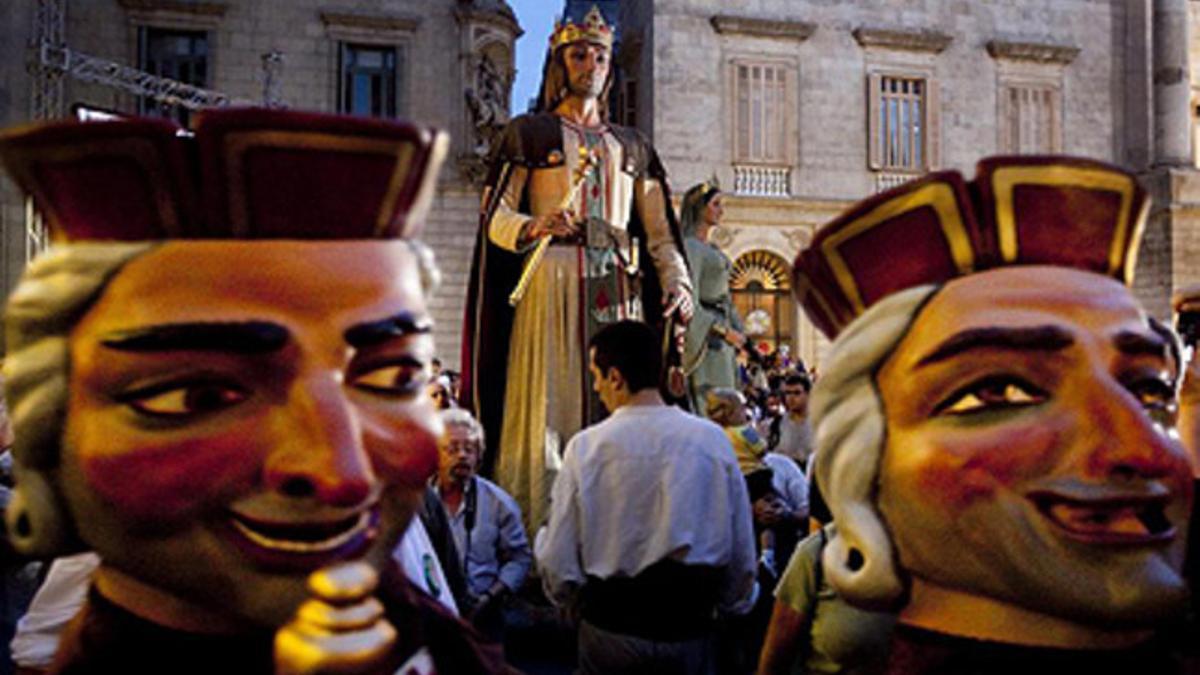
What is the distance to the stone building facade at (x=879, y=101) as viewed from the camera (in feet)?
69.2

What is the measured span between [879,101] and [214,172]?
21570mm

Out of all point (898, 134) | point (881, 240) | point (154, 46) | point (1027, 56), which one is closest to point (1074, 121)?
point (1027, 56)

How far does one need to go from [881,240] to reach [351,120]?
0.87 meters

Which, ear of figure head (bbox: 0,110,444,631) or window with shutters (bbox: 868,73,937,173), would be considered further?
window with shutters (bbox: 868,73,937,173)

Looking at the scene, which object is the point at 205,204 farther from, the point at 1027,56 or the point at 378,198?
the point at 1027,56

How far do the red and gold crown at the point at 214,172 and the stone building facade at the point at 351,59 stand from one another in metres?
16.5

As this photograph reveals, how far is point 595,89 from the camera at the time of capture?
486 cm

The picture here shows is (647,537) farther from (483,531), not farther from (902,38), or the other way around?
(902,38)

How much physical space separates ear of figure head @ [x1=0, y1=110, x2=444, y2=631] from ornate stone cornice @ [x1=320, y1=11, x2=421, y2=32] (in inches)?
724

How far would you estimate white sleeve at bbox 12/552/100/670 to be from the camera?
3.07m

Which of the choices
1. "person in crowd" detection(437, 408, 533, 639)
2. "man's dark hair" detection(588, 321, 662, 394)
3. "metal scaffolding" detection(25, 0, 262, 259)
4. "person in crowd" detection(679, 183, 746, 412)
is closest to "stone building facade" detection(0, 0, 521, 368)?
"metal scaffolding" detection(25, 0, 262, 259)

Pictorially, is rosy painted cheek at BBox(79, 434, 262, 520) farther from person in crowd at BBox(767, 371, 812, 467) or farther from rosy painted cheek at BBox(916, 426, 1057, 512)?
person in crowd at BBox(767, 371, 812, 467)

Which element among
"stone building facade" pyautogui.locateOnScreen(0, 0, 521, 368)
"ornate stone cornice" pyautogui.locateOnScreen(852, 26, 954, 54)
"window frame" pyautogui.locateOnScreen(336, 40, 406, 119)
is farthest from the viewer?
"ornate stone cornice" pyautogui.locateOnScreen(852, 26, 954, 54)

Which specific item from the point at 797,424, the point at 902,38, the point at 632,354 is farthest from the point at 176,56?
the point at 632,354
